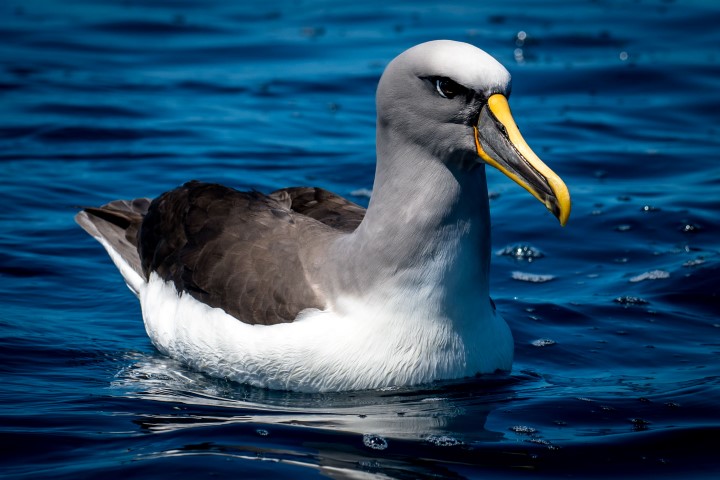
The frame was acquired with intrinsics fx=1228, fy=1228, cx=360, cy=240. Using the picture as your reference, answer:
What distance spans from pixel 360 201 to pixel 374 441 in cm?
509

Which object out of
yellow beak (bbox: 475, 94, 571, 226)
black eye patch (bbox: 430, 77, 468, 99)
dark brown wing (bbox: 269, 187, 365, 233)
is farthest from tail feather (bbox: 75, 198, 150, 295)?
yellow beak (bbox: 475, 94, 571, 226)

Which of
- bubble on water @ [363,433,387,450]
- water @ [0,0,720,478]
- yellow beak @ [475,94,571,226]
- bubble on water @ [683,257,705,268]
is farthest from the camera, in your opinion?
bubble on water @ [683,257,705,268]

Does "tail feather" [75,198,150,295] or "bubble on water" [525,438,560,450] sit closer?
"bubble on water" [525,438,560,450]

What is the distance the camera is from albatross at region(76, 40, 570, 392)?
6133 millimetres

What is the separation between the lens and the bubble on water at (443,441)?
20.2 ft

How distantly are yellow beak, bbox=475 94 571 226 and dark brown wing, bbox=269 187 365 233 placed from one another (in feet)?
5.33

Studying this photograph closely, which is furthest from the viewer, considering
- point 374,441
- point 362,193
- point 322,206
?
point 362,193

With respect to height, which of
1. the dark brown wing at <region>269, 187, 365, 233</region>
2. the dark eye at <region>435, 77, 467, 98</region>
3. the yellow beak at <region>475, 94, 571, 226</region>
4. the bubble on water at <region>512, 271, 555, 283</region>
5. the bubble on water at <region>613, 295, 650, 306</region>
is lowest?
the bubble on water at <region>512, 271, 555, 283</region>

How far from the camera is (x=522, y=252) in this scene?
988cm

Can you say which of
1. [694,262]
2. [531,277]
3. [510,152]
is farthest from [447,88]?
[694,262]

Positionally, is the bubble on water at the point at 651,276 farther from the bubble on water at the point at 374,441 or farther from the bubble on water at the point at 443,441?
the bubble on water at the point at 374,441

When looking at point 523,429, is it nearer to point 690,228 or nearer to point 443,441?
point 443,441

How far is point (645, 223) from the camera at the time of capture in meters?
10.3

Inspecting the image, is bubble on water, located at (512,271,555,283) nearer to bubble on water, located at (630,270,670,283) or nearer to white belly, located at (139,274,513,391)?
bubble on water, located at (630,270,670,283)
